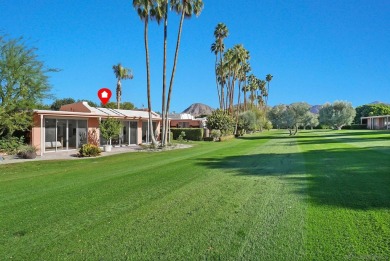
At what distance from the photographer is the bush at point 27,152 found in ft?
58.9

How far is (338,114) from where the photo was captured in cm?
6975

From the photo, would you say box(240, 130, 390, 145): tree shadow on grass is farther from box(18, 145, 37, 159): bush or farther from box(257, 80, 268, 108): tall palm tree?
box(257, 80, 268, 108): tall palm tree

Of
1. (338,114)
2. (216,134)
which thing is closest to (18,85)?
(216,134)

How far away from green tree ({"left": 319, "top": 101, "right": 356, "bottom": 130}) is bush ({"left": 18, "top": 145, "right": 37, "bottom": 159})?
6635cm

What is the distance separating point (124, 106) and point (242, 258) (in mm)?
62036

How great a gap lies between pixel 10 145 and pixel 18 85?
3795 mm

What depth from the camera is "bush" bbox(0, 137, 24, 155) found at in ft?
61.4

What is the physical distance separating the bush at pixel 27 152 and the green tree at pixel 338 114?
218ft

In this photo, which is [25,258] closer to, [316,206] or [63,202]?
[63,202]

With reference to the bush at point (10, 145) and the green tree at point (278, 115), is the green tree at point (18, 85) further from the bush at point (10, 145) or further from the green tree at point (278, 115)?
the green tree at point (278, 115)

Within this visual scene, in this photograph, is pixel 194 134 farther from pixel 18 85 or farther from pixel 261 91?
pixel 261 91

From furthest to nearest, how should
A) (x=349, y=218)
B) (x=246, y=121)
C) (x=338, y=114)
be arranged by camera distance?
(x=338, y=114)
(x=246, y=121)
(x=349, y=218)

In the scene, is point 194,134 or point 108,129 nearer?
point 108,129

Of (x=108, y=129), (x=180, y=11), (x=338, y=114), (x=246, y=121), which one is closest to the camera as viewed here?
(x=108, y=129)
